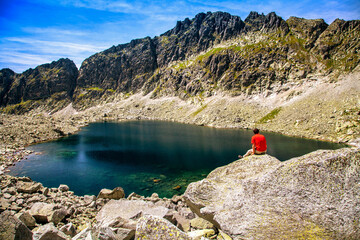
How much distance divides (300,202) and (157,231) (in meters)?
5.58

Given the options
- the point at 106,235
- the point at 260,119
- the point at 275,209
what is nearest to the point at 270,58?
the point at 260,119

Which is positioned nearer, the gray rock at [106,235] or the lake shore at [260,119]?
the gray rock at [106,235]

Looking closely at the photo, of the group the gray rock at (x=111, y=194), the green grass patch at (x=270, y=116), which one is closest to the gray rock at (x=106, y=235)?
the gray rock at (x=111, y=194)

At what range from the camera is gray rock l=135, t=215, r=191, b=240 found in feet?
21.1

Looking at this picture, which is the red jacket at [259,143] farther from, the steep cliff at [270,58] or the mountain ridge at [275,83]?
the steep cliff at [270,58]

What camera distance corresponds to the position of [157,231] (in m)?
6.48

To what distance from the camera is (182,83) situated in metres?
191

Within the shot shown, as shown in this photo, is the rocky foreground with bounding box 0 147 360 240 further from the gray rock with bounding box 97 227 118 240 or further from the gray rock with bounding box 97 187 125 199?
the gray rock with bounding box 97 187 125 199

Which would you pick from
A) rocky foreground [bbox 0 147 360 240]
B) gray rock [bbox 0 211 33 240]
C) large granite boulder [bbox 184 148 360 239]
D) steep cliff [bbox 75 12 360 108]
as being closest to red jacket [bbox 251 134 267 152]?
rocky foreground [bbox 0 147 360 240]

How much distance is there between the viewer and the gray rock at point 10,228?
21.7 ft

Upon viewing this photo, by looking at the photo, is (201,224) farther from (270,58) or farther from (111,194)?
(270,58)

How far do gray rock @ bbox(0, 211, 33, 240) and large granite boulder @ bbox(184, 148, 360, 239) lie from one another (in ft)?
24.3

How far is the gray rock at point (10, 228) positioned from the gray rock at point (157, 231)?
4.36m

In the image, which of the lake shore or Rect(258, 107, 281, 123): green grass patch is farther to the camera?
Rect(258, 107, 281, 123): green grass patch
